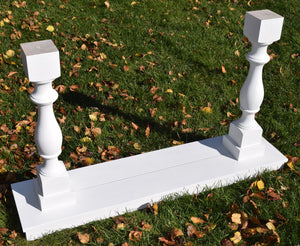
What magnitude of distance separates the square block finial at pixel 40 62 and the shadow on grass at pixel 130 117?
67.4 inches

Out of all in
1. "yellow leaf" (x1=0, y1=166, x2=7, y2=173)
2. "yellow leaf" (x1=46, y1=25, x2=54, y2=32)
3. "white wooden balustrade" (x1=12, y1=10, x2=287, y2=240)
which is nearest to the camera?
"white wooden balustrade" (x1=12, y1=10, x2=287, y2=240)

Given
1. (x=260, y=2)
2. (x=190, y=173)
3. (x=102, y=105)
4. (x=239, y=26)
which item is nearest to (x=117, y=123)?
(x=102, y=105)

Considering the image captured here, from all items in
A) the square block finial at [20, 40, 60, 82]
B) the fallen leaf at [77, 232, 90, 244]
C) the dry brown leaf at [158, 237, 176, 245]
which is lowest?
the fallen leaf at [77, 232, 90, 244]

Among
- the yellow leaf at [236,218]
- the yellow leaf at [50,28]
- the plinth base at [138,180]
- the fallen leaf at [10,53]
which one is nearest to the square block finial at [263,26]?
the plinth base at [138,180]

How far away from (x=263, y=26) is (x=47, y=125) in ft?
5.46

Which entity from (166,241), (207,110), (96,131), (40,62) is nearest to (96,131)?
(96,131)

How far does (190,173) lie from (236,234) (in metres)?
0.63

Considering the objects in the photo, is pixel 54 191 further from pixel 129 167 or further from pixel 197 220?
pixel 197 220

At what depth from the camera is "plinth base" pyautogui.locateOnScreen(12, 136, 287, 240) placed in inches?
115

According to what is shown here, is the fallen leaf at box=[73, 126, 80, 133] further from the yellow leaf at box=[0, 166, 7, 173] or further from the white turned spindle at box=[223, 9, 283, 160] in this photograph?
the white turned spindle at box=[223, 9, 283, 160]

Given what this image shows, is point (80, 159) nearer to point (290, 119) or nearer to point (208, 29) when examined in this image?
point (290, 119)

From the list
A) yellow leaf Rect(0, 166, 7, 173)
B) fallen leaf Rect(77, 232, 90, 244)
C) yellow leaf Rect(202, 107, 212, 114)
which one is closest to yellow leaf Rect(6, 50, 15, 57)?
yellow leaf Rect(0, 166, 7, 173)

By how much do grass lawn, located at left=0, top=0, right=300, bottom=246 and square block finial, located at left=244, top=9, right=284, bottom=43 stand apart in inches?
45.3

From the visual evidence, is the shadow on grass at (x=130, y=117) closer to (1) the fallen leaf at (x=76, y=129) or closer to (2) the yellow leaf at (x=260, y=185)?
(1) the fallen leaf at (x=76, y=129)
